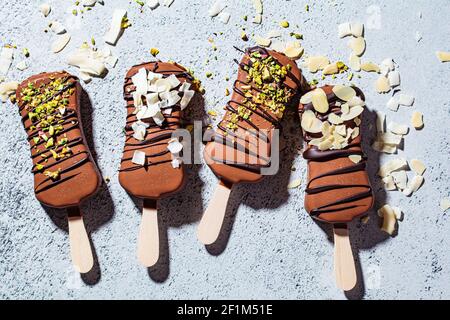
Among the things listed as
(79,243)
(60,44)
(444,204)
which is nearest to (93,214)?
(79,243)

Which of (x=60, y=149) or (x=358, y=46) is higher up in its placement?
(x=358, y=46)

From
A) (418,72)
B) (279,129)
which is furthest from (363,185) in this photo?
(418,72)

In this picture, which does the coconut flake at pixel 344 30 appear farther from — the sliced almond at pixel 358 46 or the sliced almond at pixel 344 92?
the sliced almond at pixel 344 92

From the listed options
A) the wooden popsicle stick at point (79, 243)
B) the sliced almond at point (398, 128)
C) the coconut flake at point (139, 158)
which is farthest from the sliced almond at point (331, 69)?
the wooden popsicle stick at point (79, 243)

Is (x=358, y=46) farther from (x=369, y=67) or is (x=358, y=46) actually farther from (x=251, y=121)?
(x=251, y=121)

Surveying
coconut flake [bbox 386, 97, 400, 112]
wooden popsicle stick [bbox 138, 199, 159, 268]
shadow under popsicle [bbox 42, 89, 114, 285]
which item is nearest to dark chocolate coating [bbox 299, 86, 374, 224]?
coconut flake [bbox 386, 97, 400, 112]

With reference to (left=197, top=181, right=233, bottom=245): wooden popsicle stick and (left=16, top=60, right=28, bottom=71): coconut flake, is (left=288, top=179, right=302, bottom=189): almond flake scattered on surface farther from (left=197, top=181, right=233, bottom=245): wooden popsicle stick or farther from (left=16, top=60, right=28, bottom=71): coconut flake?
(left=16, top=60, right=28, bottom=71): coconut flake

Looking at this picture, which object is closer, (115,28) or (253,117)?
(253,117)

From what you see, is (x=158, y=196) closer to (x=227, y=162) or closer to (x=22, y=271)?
(x=227, y=162)
